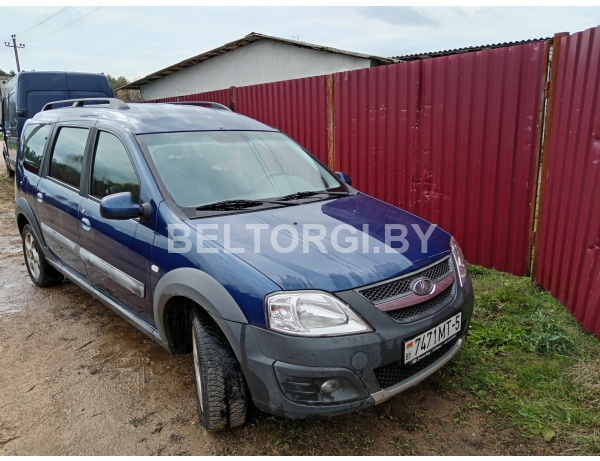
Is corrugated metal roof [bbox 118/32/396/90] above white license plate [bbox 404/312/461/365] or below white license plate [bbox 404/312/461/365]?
above

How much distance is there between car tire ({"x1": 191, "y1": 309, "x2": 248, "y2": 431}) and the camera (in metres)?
2.14

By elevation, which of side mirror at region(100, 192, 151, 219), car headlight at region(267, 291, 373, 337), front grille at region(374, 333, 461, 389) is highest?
side mirror at region(100, 192, 151, 219)

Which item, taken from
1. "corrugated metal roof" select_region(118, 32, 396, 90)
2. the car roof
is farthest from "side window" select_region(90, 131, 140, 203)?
"corrugated metal roof" select_region(118, 32, 396, 90)

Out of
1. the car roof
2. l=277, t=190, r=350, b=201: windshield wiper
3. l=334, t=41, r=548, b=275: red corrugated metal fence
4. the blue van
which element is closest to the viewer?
l=277, t=190, r=350, b=201: windshield wiper

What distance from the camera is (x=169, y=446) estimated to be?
227 cm

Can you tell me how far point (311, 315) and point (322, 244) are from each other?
17.4 inches

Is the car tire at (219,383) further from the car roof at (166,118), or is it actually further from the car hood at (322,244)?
the car roof at (166,118)

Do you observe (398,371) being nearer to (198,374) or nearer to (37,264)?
(198,374)

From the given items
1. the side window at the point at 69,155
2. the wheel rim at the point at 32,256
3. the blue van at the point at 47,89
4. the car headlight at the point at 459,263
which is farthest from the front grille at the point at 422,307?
the blue van at the point at 47,89

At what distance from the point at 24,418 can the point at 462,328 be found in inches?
103

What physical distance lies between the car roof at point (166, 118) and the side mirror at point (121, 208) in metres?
0.60

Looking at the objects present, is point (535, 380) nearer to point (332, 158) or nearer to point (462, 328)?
point (462, 328)

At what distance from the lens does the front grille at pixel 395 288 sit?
2.04 meters

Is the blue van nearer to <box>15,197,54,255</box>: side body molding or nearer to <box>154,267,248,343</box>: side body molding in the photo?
<box>15,197,54,255</box>: side body molding
